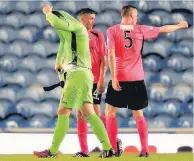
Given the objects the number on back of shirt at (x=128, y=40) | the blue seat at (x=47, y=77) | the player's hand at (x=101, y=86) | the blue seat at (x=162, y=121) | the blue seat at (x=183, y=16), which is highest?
the number on back of shirt at (x=128, y=40)

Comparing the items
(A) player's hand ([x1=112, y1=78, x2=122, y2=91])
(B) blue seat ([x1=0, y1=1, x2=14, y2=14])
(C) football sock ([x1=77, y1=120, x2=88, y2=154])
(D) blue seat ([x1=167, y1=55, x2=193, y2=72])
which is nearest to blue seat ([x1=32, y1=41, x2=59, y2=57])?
(B) blue seat ([x1=0, y1=1, x2=14, y2=14])

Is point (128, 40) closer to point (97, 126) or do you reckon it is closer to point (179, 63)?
point (97, 126)

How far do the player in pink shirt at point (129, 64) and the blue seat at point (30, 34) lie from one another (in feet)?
9.56

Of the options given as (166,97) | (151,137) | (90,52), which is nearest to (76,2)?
(166,97)

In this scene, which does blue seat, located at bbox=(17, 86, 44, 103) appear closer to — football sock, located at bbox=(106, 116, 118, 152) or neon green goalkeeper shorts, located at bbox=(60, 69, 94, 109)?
football sock, located at bbox=(106, 116, 118, 152)

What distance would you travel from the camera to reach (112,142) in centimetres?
598

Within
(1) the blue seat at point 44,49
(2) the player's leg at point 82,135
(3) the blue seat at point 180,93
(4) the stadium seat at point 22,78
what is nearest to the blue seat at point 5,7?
(1) the blue seat at point 44,49

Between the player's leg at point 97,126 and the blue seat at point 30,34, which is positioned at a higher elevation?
the blue seat at point 30,34

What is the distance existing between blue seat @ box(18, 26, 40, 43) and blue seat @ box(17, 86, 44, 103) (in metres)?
0.64

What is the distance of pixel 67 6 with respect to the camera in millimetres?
8938

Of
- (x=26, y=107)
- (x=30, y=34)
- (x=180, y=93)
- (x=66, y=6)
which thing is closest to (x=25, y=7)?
(x=30, y=34)

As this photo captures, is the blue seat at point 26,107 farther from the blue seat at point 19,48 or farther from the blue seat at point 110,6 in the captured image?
the blue seat at point 110,6

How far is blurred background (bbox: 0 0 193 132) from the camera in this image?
8.28 metres

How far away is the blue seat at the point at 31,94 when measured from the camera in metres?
8.34
